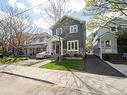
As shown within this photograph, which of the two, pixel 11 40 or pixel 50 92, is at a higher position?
pixel 11 40

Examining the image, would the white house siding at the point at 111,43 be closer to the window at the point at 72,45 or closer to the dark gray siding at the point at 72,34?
the dark gray siding at the point at 72,34

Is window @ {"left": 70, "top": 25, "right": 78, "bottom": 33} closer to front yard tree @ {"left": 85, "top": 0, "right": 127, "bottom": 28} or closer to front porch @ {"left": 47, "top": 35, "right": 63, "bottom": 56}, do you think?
front porch @ {"left": 47, "top": 35, "right": 63, "bottom": 56}

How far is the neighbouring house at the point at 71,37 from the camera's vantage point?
83.8 ft

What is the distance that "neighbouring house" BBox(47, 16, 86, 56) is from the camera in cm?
2555

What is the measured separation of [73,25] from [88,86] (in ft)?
62.1

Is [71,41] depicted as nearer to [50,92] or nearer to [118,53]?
[118,53]

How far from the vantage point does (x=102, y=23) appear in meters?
18.0

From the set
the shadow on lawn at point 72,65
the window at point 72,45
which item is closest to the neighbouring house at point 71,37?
the window at point 72,45

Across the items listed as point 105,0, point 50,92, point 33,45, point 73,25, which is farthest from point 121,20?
point 33,45

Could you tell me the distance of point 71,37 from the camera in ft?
87.0

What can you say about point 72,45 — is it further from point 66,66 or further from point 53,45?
point 66,66

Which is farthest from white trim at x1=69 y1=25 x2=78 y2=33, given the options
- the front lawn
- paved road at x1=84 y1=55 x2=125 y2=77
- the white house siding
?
paved road at x1=84 y1=55 x2=125 y2=77

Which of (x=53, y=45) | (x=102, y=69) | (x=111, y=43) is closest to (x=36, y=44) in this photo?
(x=53, y=45)

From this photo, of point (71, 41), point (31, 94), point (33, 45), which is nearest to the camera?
point (31, 94)
